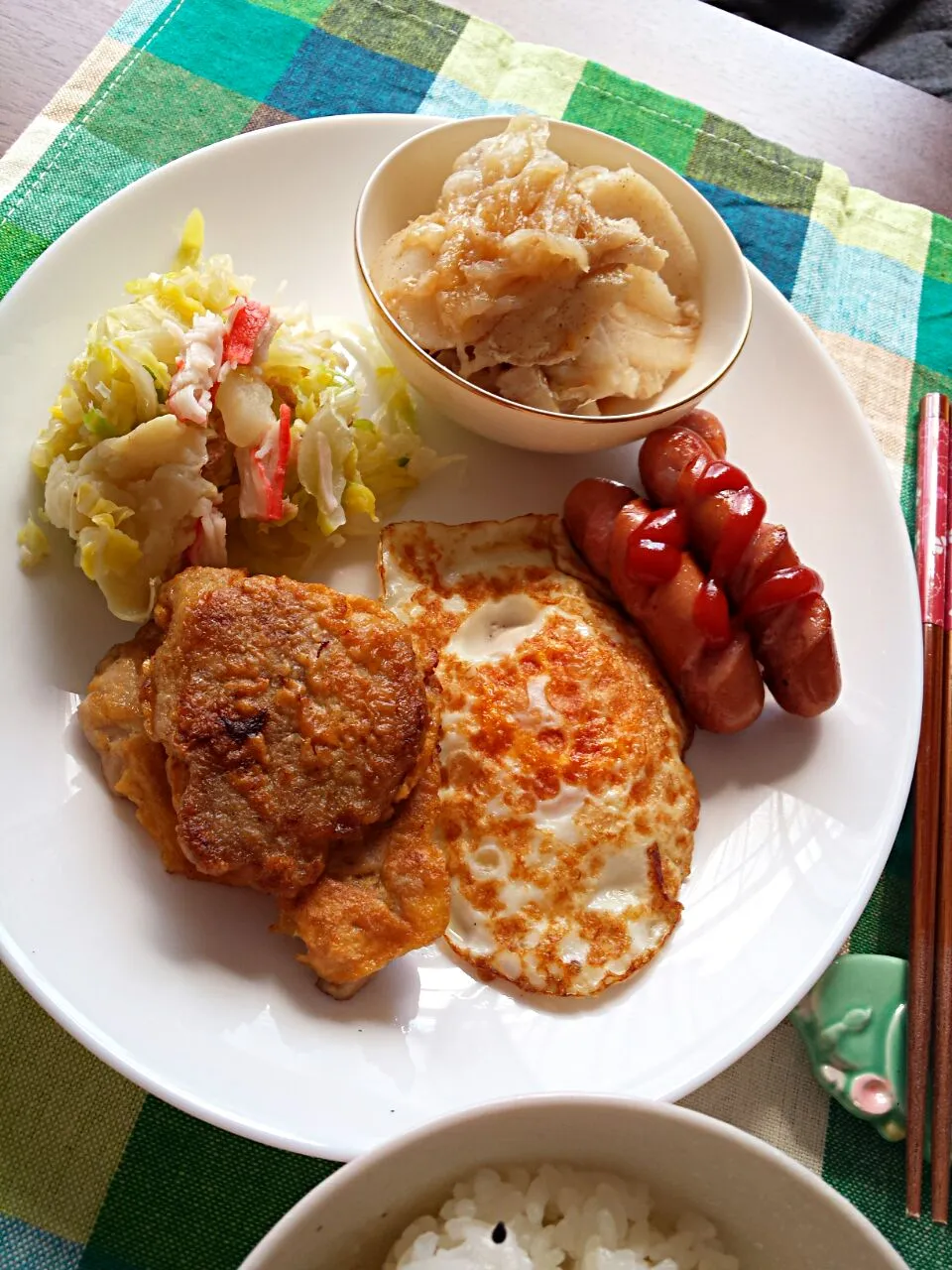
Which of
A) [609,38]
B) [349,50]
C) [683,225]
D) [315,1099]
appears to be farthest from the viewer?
[609,38]

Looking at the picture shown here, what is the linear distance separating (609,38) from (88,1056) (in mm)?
3754

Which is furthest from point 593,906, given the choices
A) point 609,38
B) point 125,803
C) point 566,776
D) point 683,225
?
point 609,38

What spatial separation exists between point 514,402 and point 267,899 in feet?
4.35

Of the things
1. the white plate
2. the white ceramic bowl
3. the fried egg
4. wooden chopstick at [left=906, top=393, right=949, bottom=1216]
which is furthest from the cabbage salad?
wooden chopstick at [left=906, top=393, right=949, bottom=1216]

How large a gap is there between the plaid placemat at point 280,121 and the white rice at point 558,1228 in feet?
2.35

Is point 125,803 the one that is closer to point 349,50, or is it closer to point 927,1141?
point 927,1141

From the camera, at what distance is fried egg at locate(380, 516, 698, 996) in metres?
2.31

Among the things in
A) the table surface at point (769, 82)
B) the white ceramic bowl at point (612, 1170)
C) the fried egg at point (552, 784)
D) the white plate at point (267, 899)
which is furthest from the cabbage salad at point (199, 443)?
the table surface at point (769, 82)

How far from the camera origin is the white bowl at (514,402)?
103 inches

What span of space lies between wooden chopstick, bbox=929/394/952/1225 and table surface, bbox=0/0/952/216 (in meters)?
2.13

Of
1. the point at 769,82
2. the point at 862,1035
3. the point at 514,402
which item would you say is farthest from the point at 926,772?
the point at 769,82

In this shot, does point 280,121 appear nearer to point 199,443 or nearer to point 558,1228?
point 199,443

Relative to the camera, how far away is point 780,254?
3.55 metres

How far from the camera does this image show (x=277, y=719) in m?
2.19
